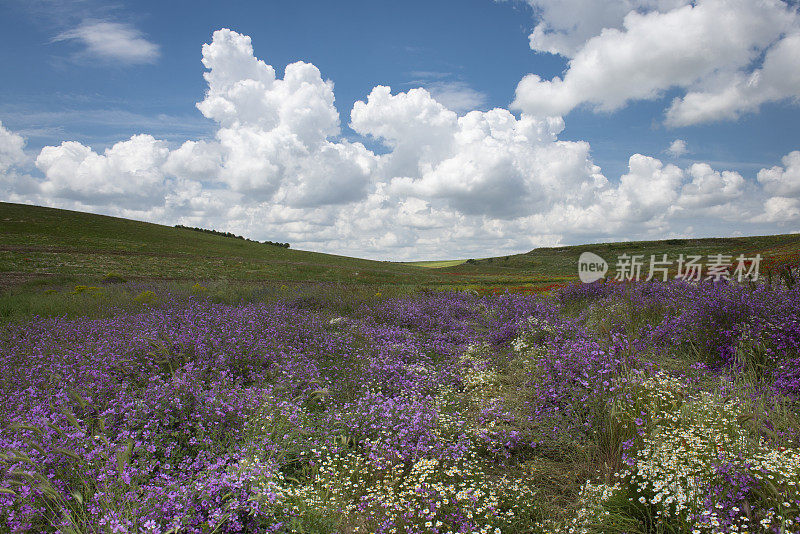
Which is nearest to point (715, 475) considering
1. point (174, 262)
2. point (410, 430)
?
point (410, 430)

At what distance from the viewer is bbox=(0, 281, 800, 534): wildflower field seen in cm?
274

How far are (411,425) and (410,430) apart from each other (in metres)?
0.15

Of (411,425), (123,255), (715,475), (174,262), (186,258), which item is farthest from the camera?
(186,258)

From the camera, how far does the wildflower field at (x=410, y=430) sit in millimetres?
2736

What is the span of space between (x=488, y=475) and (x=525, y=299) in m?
6.81

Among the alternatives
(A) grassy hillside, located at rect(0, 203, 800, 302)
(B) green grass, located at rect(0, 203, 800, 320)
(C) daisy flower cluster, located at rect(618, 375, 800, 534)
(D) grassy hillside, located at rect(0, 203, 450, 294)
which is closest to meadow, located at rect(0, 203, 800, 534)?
(C) daisy flower cluster, located at rect(618, 375, 800, 534)

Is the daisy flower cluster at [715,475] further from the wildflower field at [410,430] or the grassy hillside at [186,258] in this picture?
the grassy hillside at [186,258]

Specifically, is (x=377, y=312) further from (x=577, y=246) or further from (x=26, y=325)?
(x=577, y=246)

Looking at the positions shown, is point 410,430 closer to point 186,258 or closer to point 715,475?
point 715,475

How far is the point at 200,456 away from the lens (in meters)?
3.31

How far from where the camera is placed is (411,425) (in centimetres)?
412

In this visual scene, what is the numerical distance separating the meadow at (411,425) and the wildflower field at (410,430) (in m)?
0.02

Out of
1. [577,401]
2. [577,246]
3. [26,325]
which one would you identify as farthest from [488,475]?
[577,246]

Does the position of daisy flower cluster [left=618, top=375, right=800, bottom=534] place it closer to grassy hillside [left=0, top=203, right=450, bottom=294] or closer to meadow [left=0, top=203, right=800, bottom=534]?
meadow [left=0, top=203, right=800, bottom=534]
